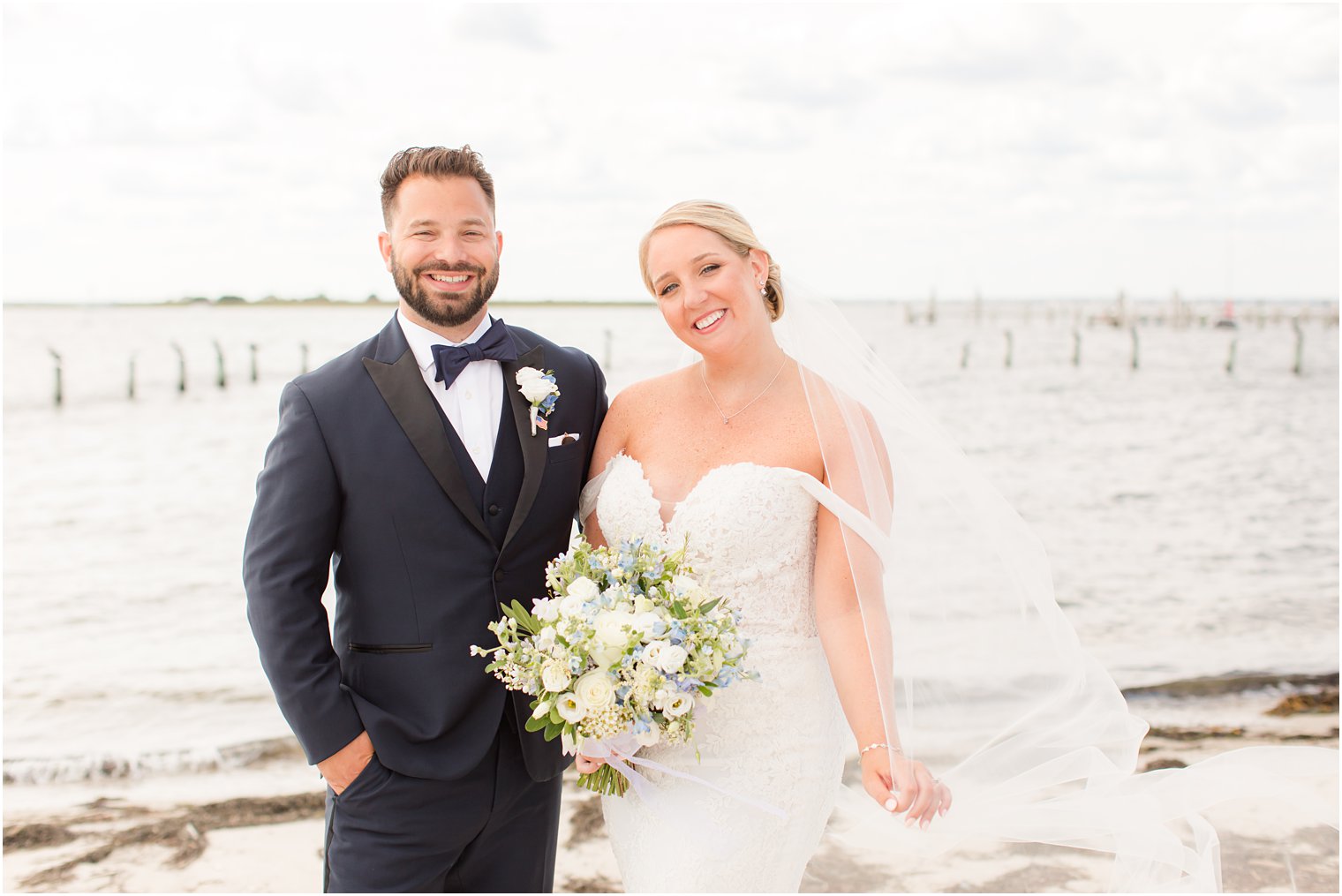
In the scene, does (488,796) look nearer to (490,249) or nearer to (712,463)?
(712,463)

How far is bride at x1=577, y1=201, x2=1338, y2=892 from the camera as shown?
3.04m

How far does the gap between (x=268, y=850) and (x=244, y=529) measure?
33.8 feet

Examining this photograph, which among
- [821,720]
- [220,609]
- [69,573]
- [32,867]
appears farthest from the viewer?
[69,573]

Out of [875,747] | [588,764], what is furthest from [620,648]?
[875,747]

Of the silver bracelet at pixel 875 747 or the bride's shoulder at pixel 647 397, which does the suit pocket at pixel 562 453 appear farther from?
the silver bracelet at pixel 875 747

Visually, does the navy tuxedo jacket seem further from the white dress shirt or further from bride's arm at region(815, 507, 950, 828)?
bride's arm at region(815, 507, 950, 828)

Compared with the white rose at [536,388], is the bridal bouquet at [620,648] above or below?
below

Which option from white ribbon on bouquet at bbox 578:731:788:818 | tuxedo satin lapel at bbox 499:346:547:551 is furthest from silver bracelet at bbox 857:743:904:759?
tuxedo satin lapel at bbox 499:346:547:551

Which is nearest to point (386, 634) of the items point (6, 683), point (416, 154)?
point (416, 154)

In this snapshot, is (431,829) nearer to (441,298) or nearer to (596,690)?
(596,690)

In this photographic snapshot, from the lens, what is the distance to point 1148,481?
18.0m

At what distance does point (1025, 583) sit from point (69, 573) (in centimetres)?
1243

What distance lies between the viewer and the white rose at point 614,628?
8.32 feet

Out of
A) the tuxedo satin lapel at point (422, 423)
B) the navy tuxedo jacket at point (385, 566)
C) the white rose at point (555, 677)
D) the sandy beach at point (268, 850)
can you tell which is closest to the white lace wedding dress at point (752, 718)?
the navy tuxedo jacket at point (385, 566)
